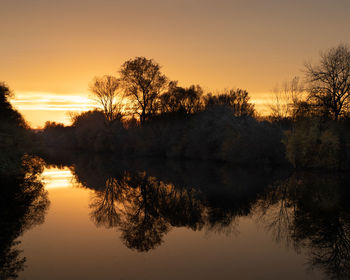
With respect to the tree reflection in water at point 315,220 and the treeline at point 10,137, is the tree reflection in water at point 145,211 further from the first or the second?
the treeline at point 10,137

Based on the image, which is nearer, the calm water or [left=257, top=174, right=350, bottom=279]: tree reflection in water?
the calm water

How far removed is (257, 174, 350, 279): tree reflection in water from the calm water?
4cm

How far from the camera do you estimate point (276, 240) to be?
12.4 m

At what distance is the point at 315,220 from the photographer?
576 inches

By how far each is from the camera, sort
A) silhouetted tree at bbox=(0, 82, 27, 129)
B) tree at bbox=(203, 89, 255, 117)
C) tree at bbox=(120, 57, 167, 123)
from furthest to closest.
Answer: tree at bbox=(203, 89, 255, 117)
tree at bbox=(120, 57, 167, 123)
silhouetted tree at bbox=(0, 82, 27, 129)

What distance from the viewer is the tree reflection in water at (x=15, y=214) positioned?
375 inches

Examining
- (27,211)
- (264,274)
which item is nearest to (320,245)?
(264,274)

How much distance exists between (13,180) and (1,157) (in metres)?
3.61

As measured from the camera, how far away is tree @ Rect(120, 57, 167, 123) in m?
54.5

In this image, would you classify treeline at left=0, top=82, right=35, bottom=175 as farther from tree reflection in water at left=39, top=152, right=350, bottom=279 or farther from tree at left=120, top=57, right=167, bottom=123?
tree at left=120, top=57, right=167, bottom=123

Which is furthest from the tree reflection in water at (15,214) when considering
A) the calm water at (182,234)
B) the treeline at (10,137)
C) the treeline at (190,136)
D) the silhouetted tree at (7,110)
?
the treeline at (190,136)

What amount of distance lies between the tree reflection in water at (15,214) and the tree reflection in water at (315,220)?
27.7 feet

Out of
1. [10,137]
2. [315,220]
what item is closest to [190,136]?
[10,137]

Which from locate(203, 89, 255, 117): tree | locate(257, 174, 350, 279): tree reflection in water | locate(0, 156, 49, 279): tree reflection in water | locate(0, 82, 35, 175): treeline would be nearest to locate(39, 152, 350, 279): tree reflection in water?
locate(257, 174, 350, 279): tree reflection in water
